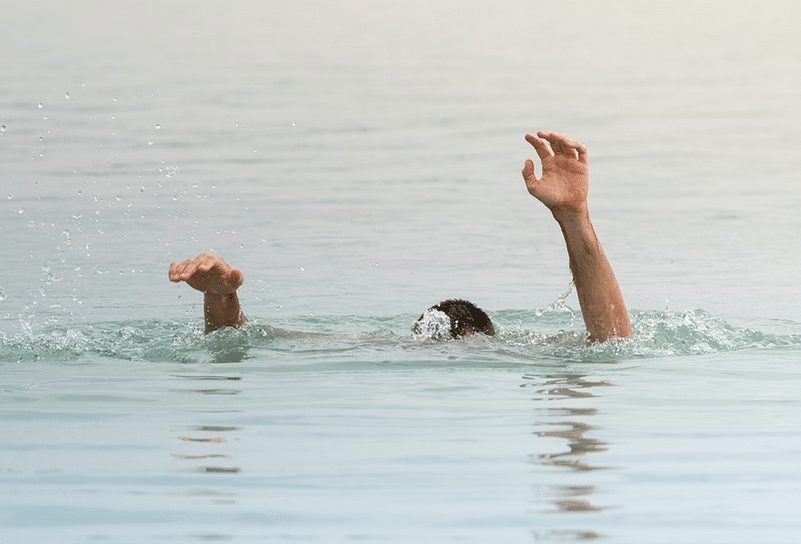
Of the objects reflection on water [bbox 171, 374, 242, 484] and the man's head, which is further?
the man's head

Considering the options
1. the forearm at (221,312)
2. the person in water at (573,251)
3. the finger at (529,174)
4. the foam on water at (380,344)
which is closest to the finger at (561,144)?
the person in water at (573,251)

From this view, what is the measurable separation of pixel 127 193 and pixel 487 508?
1242cm

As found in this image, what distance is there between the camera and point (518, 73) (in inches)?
1207

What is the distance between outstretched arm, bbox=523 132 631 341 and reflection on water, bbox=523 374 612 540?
2.37 ft

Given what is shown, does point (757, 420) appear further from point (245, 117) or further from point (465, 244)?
point (245, 117)

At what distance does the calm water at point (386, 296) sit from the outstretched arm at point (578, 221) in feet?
0.78

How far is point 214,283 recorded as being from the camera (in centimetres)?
1111

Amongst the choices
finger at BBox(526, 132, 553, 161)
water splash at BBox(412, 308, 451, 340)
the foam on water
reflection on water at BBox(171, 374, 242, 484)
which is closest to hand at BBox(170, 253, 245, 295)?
the foam on water

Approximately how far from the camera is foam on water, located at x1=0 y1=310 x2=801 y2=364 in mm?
10906

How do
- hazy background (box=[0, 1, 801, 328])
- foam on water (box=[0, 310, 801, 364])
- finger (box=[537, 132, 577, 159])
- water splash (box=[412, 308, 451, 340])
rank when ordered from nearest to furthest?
finger (box=[537, 132, 577, 159]) < foam on water (box=[0, 310, 801, 364]) < water splash (box=[412, 308, 451, 340]) < hazy background (box=[0, 1, 801, 328])

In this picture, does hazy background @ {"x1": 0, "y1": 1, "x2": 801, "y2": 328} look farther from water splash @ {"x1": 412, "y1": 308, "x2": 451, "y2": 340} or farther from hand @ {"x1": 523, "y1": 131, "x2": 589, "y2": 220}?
hand @ {"x1": 523, "y1": 131, "x2": 589, "y2": 220}

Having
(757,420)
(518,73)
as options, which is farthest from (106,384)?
(518,73)

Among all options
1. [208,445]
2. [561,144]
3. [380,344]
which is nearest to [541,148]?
[561,144]

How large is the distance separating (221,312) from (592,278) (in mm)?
2354
